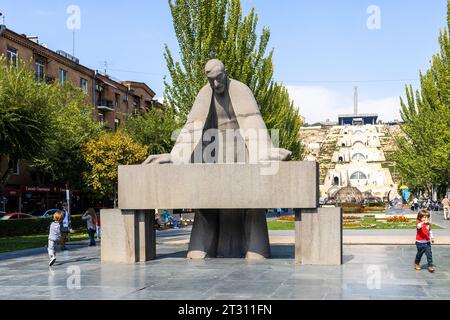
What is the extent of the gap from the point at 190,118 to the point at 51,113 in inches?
776

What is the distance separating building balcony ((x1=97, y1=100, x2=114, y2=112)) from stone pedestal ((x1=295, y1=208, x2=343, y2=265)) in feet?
164

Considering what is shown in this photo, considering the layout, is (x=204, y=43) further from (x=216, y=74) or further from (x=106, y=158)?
(x=216, y=74)

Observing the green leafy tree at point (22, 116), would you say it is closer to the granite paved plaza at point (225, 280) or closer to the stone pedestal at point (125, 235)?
the granite paved plaza at point (225, 280)

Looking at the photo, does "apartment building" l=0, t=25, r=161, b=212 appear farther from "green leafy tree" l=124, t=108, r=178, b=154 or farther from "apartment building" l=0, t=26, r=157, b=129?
"green leafy tree" l=124, t=108, r=178, b=154

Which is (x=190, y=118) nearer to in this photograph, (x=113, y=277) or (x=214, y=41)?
(x=113, y=277)

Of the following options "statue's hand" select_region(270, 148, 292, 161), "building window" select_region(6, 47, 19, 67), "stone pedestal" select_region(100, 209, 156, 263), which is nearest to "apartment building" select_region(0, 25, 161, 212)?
"building window" select_region(6, 47, 19, 67)

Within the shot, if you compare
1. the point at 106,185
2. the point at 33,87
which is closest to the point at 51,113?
the point at 33,87

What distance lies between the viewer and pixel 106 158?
40.8m

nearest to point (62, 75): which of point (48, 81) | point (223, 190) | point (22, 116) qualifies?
point (48, 81)

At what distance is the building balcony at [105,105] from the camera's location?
60.0 metres

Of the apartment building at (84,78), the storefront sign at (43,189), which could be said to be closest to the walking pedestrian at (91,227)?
the apartment building at (84,78)

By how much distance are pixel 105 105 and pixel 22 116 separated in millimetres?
32956

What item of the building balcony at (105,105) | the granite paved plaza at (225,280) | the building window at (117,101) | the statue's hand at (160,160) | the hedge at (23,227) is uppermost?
the building window at (117,101)

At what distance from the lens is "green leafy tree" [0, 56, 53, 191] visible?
28.4m
